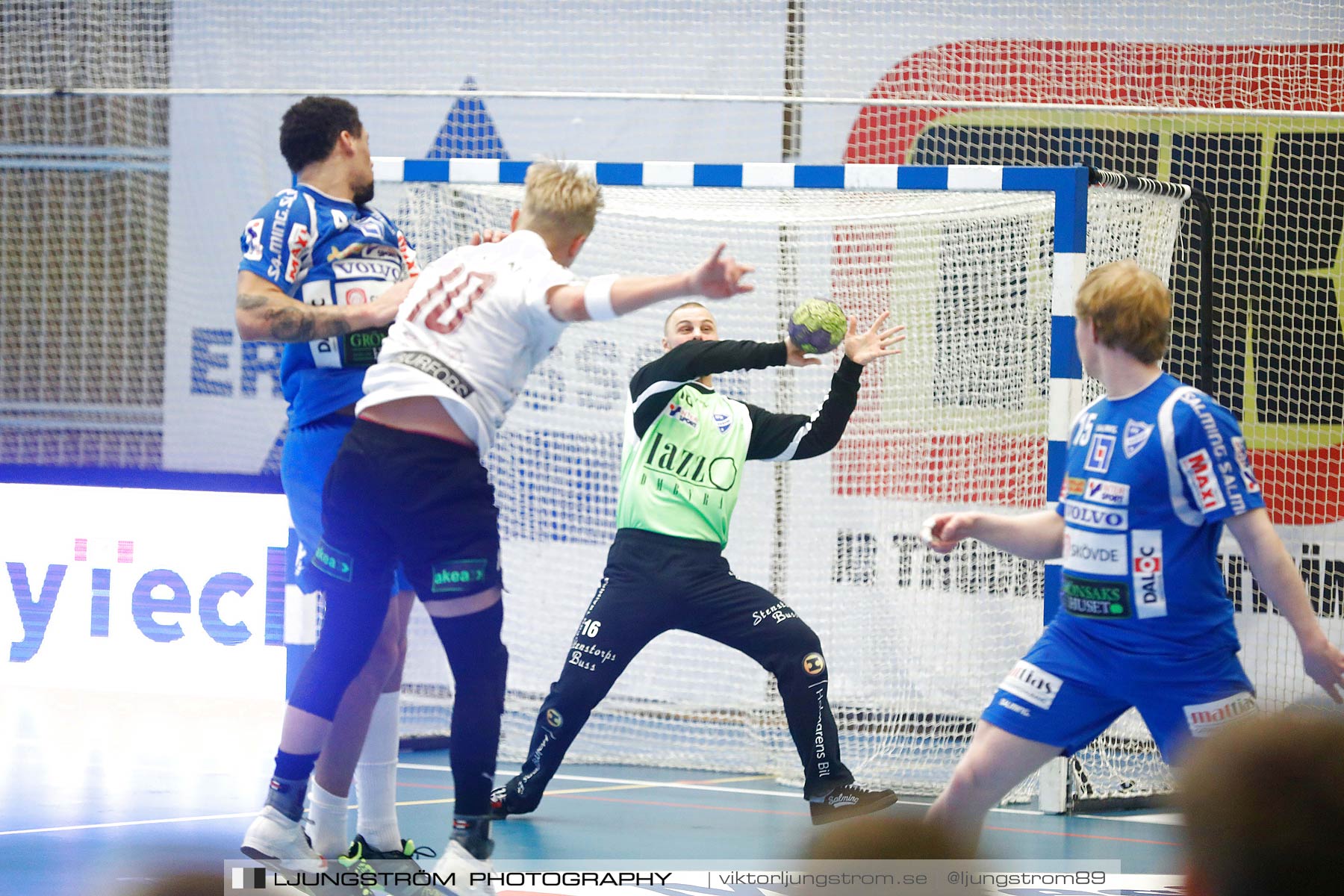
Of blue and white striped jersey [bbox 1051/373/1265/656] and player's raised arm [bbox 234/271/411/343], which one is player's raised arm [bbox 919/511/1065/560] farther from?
player's raised arm [bbox 234/271/411/343]

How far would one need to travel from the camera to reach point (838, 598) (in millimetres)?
7586

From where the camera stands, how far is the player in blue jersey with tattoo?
411 centimetres

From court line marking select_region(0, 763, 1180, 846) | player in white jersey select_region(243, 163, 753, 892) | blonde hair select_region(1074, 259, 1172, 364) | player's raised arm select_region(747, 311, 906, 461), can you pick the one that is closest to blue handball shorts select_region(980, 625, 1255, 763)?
blonde hair select_region(1074, 259, 1172, 364)

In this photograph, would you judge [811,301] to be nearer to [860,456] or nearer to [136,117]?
[860,456]

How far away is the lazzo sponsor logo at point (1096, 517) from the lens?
3.47m

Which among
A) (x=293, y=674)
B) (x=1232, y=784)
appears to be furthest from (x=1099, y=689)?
(x=293, y=674)

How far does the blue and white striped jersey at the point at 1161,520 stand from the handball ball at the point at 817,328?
1472 millimetres

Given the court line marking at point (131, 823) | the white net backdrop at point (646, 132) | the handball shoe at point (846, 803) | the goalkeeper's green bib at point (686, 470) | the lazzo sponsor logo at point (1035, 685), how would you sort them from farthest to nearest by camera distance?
the white net backdrop at point (646, 132)
the goalkeeper's green bib at point (686, 470)
the handball shoe at point (846, 803)
the court line marking at point (131, 823)
the lazzo sponsor logo at point (1035, 685)

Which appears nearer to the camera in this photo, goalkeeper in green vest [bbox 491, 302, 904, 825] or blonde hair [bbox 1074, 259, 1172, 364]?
blonde hair [bbox 1074, 259, 1172, 364]

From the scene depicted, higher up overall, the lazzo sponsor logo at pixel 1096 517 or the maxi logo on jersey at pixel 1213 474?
the maxi logo on jersey at pixel 1213 474

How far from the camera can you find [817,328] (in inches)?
193

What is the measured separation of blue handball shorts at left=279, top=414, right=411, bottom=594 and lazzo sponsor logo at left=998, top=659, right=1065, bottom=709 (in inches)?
71.3

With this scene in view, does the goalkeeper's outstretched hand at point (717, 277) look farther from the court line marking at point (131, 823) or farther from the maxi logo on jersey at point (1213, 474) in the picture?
the court line marking at point (131, 823)

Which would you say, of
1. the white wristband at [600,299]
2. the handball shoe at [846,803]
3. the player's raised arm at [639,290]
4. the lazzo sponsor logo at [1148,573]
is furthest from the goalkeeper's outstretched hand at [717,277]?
the handball shoe at [846,803]
